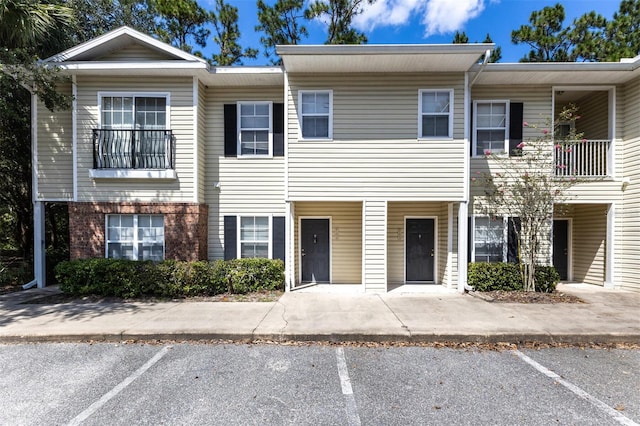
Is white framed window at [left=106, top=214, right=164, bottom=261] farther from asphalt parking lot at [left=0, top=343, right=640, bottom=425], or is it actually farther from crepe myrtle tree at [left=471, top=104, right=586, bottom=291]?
crepe myrtle tree at [left=471, top=104, right=586, bottom=291]

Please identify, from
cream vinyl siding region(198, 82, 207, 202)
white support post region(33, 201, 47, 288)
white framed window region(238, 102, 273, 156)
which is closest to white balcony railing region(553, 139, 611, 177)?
white framed window region(238, 102, 273, 156)

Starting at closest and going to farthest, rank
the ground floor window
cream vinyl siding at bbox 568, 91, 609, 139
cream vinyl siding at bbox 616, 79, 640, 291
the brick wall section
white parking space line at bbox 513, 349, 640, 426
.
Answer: white parking space line at bbox 513, 349, 640, 426, the brick wall section, cream vinyl siding at bbox 616, 79, 640, 291, the ground floor window, cream vinyl siding at bbox 568, 91, 609, 139

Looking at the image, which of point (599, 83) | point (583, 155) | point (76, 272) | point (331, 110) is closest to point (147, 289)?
point (76, 272)

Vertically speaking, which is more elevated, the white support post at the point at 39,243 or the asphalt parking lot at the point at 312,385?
the white support post at the point at 39,243

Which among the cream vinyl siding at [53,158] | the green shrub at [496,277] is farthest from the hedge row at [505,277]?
the cream vinyl siding at [53,158]

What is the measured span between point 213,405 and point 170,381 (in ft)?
2.90

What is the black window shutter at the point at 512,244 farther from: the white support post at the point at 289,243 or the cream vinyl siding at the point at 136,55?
the cream vinyl siding at the point at 136,55

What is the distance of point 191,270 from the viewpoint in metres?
7.76

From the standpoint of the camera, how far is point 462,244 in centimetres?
831

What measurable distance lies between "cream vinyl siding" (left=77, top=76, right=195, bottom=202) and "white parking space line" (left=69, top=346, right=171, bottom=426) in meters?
4.78

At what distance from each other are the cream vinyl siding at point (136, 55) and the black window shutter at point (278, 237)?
17.8 feet

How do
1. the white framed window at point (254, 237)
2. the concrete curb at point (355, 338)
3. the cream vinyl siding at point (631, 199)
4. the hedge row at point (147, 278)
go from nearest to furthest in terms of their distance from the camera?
1. the concrete curb at point (355, 338)
2. the hedge row at point (147, 278)
3. the cream vinyl siding at point (631, 199)
4. the white framed window at point (254, 237)

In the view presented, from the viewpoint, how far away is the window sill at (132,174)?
8.23 meters

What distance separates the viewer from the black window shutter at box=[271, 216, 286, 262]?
355 inches
